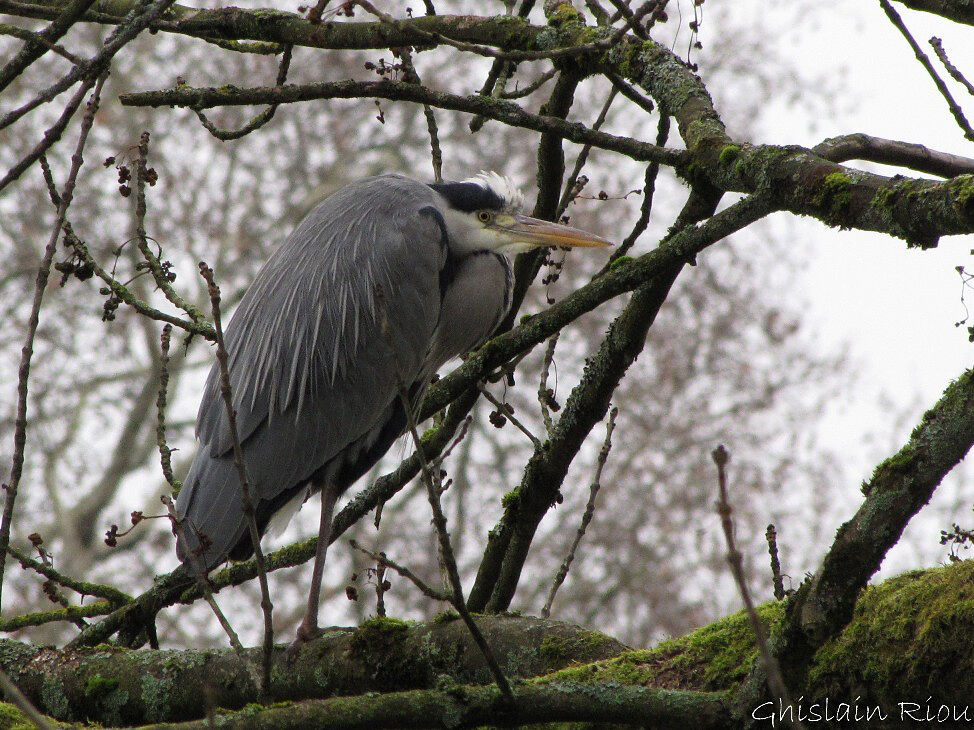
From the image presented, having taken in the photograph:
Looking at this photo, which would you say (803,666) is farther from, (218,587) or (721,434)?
(721,434)

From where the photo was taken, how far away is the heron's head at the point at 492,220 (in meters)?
4.08

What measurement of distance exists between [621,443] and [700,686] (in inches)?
470

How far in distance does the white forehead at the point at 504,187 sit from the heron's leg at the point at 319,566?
134 centimetres

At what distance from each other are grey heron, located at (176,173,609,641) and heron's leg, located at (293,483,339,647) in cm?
1

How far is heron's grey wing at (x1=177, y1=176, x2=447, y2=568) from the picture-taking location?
3.87 meters

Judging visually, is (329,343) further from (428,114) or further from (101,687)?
(101,687)

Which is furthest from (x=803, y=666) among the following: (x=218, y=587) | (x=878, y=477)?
(x=218, y=587)

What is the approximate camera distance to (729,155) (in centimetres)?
234

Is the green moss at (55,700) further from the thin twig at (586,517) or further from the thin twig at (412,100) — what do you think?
the thin twig at (412,100)

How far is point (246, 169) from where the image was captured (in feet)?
46.5

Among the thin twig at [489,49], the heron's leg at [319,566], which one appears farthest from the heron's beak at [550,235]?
the thin twig at [489,49]

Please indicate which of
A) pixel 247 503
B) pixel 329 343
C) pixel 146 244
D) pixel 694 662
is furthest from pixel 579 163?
pixel 247 503

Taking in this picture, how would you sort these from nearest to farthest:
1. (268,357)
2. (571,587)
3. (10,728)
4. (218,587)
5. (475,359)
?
1. (10,728)
2. (475,359)
3. (218,587)
4. (268,357)
5. (571,587)

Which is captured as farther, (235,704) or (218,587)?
(218,587)
